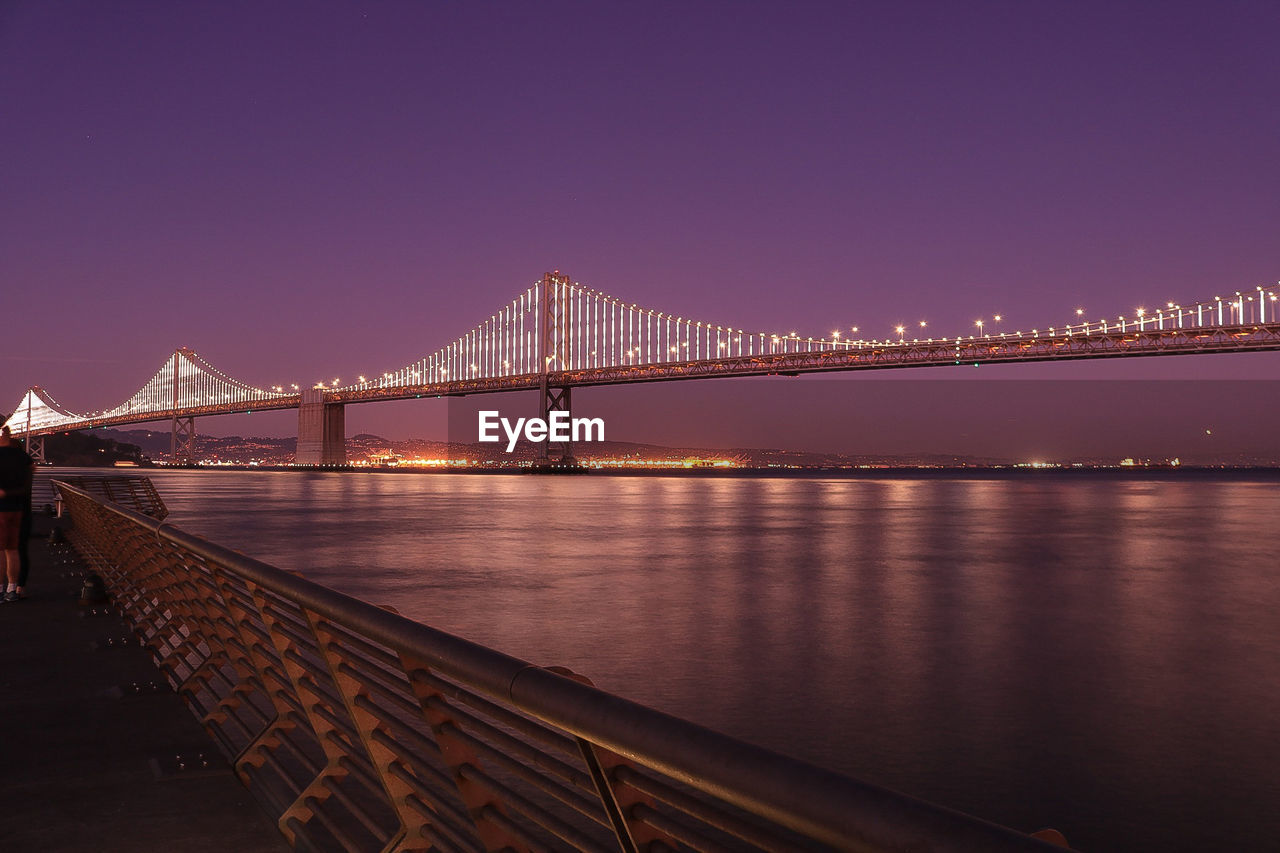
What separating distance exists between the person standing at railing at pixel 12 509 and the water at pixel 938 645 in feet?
8.57

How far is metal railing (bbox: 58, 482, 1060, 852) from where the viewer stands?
1001 mm

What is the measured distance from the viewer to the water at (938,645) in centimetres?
384

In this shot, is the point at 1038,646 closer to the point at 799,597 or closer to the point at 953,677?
the point at 953,677

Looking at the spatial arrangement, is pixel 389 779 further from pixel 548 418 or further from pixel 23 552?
pixel 548 418

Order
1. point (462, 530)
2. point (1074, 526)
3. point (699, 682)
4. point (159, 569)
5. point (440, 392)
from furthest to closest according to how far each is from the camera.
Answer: point (440, 392), point (1074, 526), point (462, 530), point (699, 682), point (159, 569)

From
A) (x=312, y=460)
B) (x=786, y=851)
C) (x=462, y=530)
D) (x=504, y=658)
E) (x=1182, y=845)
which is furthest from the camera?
(x=312, y=460)

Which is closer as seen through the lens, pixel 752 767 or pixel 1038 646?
pixel 752 767

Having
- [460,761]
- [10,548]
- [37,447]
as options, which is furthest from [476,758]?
[37,447]

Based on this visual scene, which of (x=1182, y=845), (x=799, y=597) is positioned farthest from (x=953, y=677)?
(x=799, y=597)

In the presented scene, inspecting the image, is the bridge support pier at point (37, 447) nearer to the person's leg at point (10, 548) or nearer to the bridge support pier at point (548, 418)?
the bridge support pier at point (548, 418)

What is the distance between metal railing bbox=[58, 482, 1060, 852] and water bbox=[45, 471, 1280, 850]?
1434 mm

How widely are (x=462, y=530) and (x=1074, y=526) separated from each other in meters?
12.5

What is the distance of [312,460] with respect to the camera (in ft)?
266

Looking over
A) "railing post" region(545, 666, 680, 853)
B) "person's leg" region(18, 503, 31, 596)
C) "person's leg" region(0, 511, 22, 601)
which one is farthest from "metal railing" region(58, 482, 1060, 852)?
"person's leg" region(18, 503, 31, 596)
